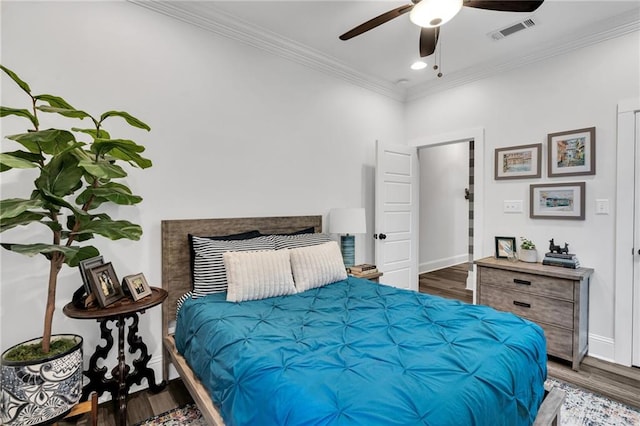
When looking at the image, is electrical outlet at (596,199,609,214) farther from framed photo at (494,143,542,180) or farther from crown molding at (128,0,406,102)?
crown molding at (128,0,406,102)

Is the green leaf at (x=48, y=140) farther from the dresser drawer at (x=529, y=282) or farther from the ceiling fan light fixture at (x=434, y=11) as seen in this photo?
the dresser drawer at (x=529, y=282)

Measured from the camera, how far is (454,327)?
1.65 meters

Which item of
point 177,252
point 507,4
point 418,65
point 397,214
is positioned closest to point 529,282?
point 397,214

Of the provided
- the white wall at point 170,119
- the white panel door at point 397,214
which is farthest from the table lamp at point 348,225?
the white panel door at point 397,214

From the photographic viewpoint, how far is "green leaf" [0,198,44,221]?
Result: 4.39 feet

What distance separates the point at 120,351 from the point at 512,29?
3.99 metres

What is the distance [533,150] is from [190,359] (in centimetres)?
357

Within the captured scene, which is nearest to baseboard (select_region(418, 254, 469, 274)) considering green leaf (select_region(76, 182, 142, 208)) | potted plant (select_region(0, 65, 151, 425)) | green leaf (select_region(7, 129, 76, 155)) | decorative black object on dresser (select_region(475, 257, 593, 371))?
decorative black object on dresser (select_region(475, 257, 593, 371))

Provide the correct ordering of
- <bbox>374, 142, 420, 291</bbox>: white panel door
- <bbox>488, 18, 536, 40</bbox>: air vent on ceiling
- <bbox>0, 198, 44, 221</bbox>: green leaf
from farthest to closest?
<bbox>374, 142, 420, 291</bbox>: white panel door → <bbox>488, 18, 536, 40</bbox>: air vent on ceiling → <bbox>0, 198, 44, 221</bbox>: green leaf

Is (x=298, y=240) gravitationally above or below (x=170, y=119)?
below

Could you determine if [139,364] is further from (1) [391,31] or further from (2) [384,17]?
(1) [391,31]

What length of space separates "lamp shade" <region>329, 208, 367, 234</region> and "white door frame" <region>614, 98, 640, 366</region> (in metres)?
2.20

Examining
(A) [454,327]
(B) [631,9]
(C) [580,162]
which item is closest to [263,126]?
(A) [454,327]

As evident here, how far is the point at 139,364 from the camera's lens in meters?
2.22
